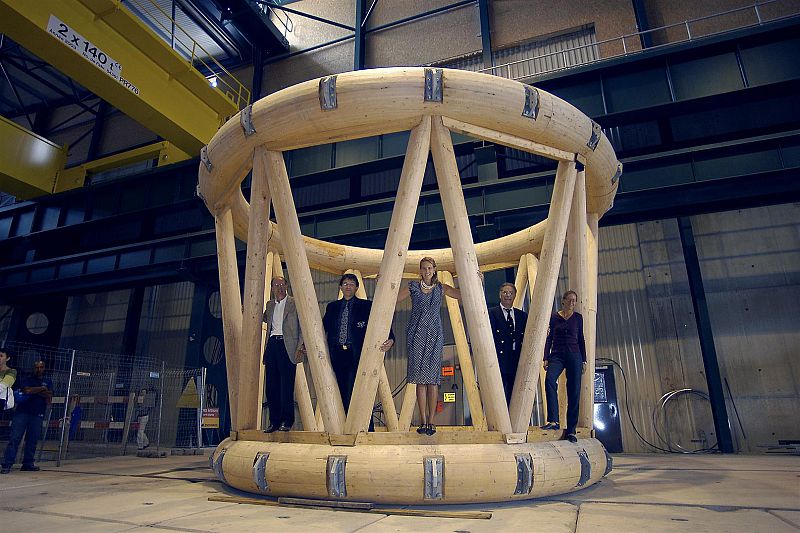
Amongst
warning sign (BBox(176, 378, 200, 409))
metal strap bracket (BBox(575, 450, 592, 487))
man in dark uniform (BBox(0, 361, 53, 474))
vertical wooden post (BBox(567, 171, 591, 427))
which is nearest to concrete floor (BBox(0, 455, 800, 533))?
metal strap bracket (BBox(575, 450, 592, 487))

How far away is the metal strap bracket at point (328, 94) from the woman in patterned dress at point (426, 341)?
6.75 ft

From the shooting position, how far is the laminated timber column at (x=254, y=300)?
5.81 metres

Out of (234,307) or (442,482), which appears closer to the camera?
(442,482)

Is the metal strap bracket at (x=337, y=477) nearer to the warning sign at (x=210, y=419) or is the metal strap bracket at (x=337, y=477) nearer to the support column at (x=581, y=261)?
the support column at (x=581, y=261)

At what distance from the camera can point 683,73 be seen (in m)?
12.2

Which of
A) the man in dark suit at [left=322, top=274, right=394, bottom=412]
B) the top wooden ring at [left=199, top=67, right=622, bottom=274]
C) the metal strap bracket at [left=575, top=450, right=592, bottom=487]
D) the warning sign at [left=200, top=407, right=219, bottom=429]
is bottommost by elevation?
the metal strap bracket at [left=575, top=450, right=592, bottom=487]

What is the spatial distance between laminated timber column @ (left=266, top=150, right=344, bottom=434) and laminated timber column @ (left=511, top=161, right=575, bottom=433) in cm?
197

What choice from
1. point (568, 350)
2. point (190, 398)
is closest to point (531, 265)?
point (568, 350)

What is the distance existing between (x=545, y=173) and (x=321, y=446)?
969cm

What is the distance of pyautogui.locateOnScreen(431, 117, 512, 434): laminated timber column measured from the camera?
498 centimetres

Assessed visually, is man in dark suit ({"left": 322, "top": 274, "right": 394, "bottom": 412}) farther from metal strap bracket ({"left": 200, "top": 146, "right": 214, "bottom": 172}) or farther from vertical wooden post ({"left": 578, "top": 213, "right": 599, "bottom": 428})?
vertical wooden post ({"left": 578, "top": 213, "right": 599, "bottom": 428})

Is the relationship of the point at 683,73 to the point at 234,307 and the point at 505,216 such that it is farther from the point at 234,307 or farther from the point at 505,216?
the point at 234,307

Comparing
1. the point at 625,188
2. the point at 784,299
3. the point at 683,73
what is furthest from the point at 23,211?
the point at 784,299

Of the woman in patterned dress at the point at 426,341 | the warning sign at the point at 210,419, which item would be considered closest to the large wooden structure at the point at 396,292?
the woman in patterned dress at the point at 426,341
